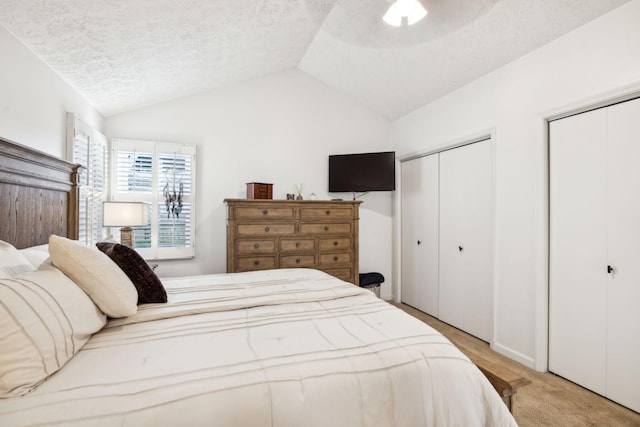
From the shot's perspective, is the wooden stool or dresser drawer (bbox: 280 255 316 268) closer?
the wooden stool

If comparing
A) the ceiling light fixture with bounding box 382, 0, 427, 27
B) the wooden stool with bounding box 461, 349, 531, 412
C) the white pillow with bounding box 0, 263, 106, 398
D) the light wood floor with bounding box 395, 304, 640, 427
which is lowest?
the light wood floor with bounding box 395, 304, 640, 427

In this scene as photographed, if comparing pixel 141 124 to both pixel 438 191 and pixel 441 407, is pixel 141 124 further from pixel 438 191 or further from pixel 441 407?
pixel 441 407

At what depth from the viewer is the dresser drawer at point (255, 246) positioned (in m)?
3.15

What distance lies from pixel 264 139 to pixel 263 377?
3.29 m

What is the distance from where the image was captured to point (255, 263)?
321cm

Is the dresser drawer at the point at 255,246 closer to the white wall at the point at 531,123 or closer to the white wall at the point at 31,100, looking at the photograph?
the white wall at the point at 31,100

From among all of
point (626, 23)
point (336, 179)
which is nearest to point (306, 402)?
point (626, 23)

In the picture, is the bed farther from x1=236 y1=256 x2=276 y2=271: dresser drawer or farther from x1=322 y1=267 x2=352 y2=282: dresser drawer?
x1=322 y1=267 x2=352 y2=282: dresser drawer

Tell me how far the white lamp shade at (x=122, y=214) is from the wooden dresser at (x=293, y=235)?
0.78 meters

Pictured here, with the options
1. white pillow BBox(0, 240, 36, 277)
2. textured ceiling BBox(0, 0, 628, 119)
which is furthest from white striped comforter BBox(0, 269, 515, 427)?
textured ceiling BBox(0, 0, 628, 119)

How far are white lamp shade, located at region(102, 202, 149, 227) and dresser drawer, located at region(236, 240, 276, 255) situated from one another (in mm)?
903

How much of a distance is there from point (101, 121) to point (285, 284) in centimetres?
277

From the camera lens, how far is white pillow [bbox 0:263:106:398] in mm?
847

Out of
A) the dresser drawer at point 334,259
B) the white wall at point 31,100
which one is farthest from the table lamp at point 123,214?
the dresser drawer at point 334,259
